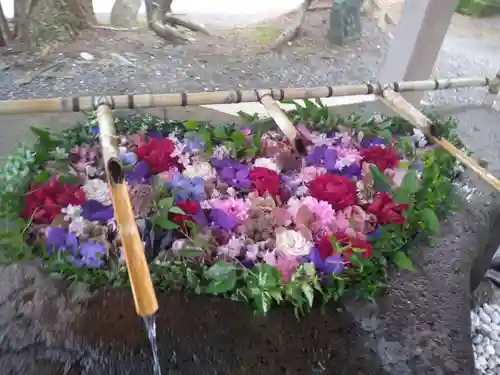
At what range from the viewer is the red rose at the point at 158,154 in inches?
60.5

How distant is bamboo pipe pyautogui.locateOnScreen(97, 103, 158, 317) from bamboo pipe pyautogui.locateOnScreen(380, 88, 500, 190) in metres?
0.88

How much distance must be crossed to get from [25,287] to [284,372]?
57cm

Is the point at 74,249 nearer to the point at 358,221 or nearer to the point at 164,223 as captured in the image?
the point at 164,223

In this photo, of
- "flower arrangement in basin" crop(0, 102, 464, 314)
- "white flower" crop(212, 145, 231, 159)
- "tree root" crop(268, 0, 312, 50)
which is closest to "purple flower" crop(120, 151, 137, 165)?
"flower arrangement in basin" crop(0, 102, 464, 314)

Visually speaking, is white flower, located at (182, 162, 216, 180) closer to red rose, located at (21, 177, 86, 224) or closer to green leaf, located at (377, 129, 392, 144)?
red rose, located at (21, 177, 86, 224)

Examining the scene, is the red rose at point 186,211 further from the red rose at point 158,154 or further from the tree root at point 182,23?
the tree root at point 182,23

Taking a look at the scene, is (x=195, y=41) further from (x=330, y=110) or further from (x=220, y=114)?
(x=330, y=110)

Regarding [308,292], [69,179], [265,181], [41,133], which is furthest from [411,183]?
[41,133]

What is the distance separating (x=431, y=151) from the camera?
1.73 metres

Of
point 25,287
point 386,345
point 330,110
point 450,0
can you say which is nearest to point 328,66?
point 330,110

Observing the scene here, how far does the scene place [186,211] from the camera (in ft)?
4.40

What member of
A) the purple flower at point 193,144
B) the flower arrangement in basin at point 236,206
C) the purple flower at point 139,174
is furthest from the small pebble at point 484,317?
the purple flower at point 139,174

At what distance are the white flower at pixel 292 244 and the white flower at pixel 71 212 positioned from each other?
502mm

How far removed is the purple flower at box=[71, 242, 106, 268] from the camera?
1174mm
